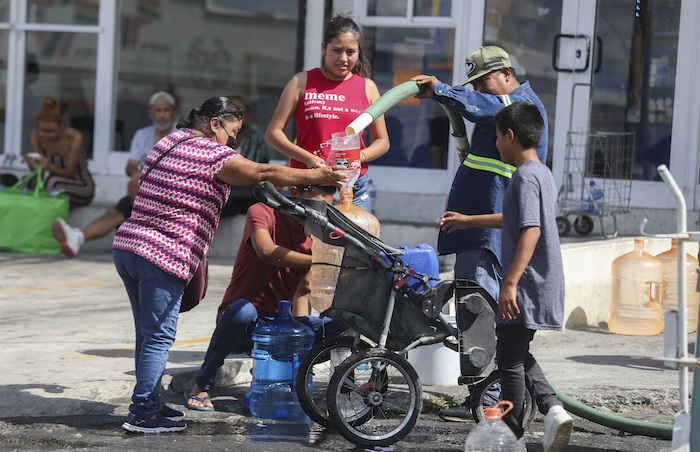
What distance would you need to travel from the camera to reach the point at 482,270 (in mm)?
5184

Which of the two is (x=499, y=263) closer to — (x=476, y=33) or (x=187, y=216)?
(x=187, y=216)

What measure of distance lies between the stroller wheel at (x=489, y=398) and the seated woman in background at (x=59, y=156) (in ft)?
25.8

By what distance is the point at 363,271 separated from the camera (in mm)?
4965

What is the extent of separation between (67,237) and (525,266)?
7900 millimetres

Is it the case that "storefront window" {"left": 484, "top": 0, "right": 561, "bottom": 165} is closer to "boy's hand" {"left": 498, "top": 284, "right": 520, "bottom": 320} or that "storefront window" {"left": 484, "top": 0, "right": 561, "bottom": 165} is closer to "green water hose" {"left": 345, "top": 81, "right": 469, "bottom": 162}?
"green water hose" {"left": 345, "top": 81, "right": 469, "bottom": 162}

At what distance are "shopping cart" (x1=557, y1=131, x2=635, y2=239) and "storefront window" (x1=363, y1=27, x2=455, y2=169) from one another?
1.52 m

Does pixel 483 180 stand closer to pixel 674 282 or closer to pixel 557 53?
pixel 674 282

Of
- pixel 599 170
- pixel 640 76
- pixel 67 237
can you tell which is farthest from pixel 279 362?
pixel 640 76

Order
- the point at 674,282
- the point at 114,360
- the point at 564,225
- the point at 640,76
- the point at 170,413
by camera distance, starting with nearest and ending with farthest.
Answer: the point at 170,413 → the point at 114,360 → the point at 674,282 → the point at 564,225 → the point at 640,76

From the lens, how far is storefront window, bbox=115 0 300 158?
13.5m

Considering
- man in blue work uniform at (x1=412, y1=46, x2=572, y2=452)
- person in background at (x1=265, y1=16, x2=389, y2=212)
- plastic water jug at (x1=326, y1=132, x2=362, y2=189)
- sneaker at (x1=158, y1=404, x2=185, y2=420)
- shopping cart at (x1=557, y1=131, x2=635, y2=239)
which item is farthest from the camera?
shopping cart at (x1=557, y1=131, x2=635, y2=239)

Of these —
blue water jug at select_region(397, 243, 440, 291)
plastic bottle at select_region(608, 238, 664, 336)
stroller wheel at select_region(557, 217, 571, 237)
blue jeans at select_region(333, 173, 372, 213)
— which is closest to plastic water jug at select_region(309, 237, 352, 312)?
blue jeans at select_region(333, 173, 372, 213)

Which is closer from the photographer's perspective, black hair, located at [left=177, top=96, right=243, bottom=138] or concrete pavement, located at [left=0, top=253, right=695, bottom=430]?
black hair, located at [left=177, top=96, right=243, bottom=138]

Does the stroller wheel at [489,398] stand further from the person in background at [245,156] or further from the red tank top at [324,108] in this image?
the person in background at [245,156]
